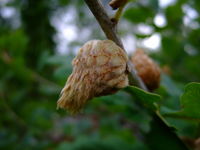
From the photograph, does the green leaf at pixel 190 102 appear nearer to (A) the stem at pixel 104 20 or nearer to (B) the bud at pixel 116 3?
(A) the stem at pixel 104 20

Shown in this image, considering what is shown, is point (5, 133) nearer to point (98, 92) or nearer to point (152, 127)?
point (152, 127)

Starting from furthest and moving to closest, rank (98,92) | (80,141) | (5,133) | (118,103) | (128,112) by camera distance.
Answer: (5,133) < (80,141) < (128,112) < (118,103) < (98,92)

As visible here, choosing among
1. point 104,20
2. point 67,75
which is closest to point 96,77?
point 104,20

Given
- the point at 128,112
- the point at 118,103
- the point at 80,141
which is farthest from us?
the point at 80,141

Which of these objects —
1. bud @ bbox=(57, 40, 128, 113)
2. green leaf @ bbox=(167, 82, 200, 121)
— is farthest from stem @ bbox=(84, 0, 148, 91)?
green leaf @ bbox=(167, 82, 200, 121)

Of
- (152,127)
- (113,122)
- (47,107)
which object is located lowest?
(113,122)

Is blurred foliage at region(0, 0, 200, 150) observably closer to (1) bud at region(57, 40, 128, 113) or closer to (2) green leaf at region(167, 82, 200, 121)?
Answer: (2) green leaf at region(167, 82, 200, 121)

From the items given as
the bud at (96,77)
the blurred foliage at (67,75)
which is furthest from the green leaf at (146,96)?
the blurred foliage at (67,75)

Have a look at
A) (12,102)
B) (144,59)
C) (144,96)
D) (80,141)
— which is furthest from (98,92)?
(12,102)

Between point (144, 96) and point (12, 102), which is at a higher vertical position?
point (144, 96)
